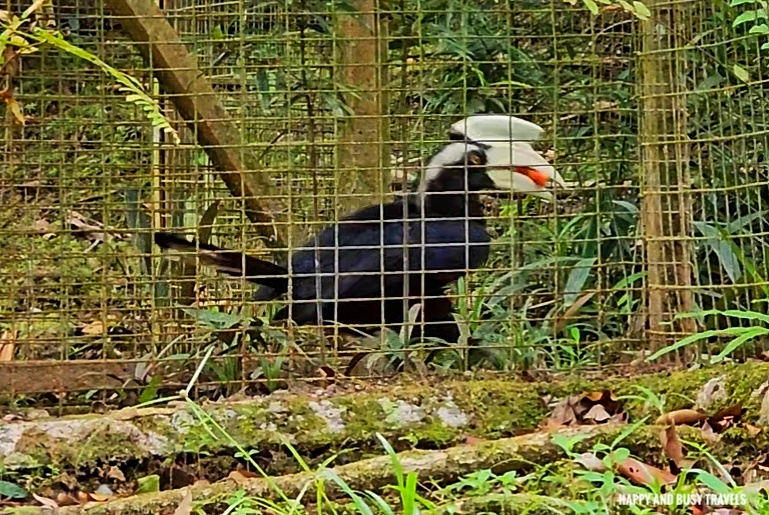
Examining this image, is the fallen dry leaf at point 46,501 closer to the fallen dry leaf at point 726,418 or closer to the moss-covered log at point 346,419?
the moss-covered log at point 346,419

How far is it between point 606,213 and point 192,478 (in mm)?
1656

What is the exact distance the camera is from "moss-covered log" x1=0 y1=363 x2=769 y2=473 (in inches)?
108

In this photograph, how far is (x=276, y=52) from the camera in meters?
3.90

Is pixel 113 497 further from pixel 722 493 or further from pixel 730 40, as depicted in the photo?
pixel 730 40

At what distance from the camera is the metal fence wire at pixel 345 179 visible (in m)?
3.22

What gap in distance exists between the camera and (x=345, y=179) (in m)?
3.89

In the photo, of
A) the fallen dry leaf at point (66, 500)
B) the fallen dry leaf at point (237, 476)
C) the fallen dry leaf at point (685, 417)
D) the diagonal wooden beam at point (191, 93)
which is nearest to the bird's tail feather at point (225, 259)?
the diagonal wooden beam at point (191, 93)

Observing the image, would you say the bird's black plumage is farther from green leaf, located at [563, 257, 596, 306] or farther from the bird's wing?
green leaf, located at [563, 257, 596, 306]

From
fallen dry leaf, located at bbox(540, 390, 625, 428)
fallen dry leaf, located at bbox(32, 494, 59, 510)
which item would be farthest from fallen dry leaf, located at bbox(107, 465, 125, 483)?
fallen dry leaf, located at bbox(540, 390, 625, 428)

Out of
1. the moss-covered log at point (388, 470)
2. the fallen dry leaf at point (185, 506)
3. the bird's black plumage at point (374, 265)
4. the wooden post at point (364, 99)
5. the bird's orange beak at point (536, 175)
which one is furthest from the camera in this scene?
the bird's orange beak at point (536, 175)

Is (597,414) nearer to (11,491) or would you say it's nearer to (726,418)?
(726,418)

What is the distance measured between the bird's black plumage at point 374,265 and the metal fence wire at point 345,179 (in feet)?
0.10

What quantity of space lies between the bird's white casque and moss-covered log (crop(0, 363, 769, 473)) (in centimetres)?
83

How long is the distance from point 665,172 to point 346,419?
121 cm
